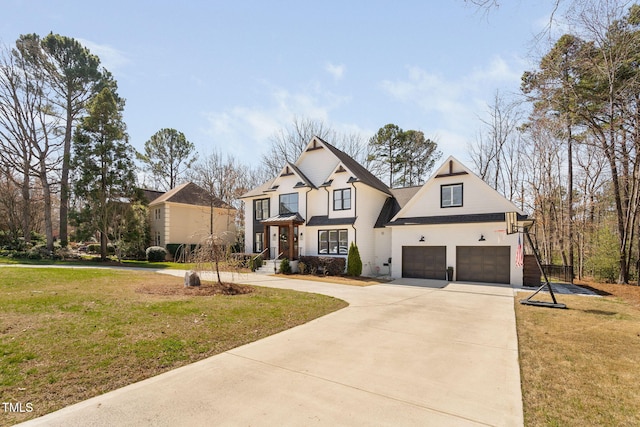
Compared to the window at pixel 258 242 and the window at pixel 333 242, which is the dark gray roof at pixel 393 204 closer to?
the window at pixel 333 242

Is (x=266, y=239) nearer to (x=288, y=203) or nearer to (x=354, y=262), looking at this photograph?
(x=288, y=203)

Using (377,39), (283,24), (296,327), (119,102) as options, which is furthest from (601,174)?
(119,102)

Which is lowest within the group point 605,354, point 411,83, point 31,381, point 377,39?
point 605,354

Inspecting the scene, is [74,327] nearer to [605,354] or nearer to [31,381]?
[31,381]

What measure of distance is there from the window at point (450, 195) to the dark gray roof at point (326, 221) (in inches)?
211

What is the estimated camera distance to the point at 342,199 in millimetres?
20156

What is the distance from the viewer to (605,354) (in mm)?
5586

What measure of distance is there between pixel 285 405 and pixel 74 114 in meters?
33.2

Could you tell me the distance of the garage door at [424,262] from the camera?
56.3 feet

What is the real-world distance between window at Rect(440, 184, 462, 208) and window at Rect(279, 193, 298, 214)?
989 cm

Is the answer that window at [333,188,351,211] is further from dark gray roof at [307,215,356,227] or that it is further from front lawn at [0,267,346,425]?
front lawn at [0,267,346,425]

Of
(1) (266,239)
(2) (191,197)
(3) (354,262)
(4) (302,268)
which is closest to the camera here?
(3) (354,262)

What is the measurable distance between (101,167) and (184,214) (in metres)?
7.95

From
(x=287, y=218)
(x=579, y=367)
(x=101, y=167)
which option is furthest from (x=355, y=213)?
(x=101, y=167)
